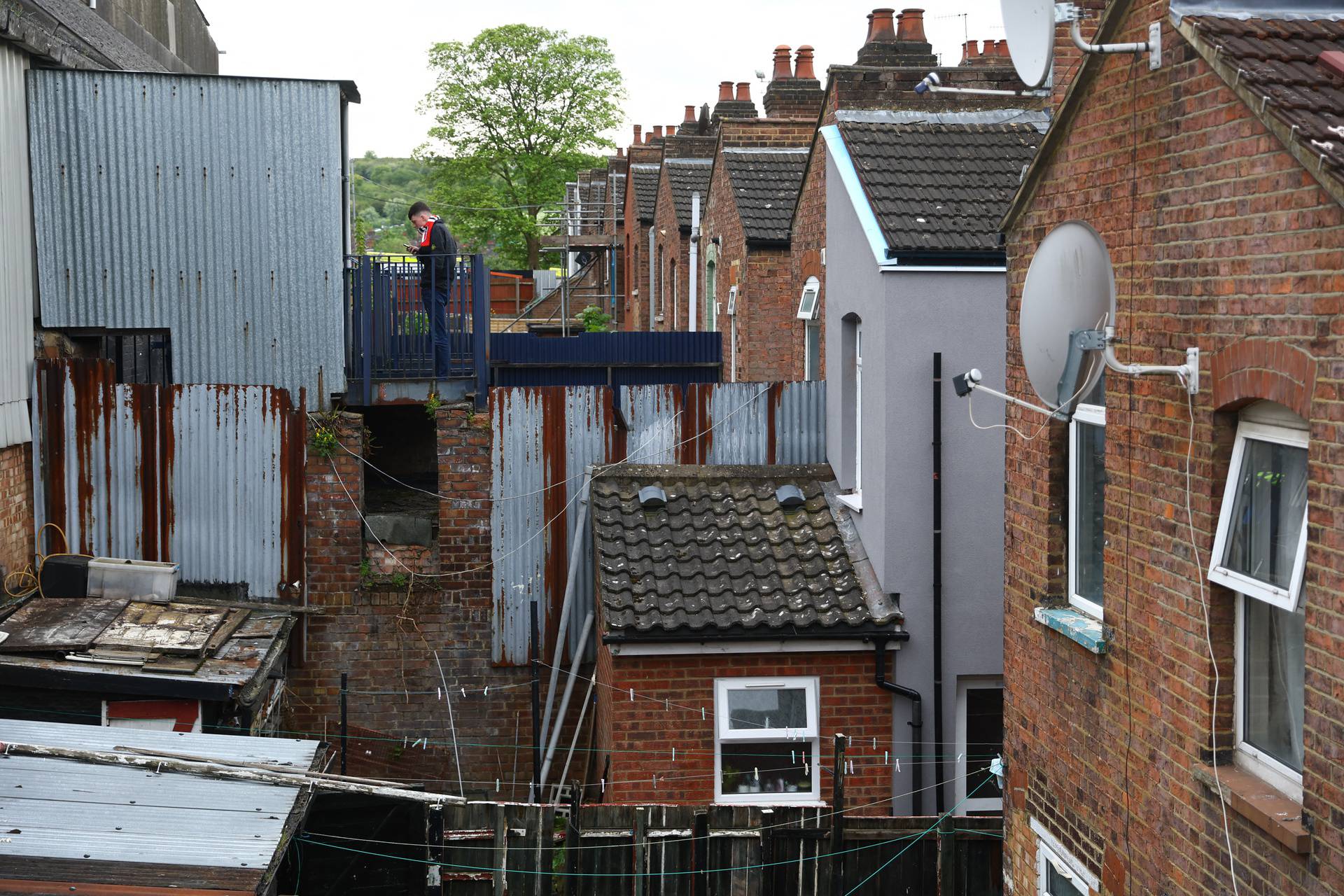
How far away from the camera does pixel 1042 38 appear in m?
5.80

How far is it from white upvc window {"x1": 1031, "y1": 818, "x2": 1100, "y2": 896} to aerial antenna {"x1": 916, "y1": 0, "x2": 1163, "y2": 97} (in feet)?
12.6

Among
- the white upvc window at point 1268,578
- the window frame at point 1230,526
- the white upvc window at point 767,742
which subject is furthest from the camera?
the white upvc window at point 767,742

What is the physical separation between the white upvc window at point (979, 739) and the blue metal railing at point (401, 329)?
222 inches

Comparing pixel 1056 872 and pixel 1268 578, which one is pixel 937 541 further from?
pixel 1268 578

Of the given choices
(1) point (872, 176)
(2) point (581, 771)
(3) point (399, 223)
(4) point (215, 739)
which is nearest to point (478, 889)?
(4) point (215, 739)

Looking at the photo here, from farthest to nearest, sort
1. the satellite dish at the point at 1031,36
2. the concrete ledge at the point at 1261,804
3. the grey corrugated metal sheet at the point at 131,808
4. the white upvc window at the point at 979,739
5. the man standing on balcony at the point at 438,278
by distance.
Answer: the man standing on balcony at the point at 438,278 → the white upvc window at the point at 979,739 → the grey corrugated metal sheet at the point at 131,808 → the satellite dish at the point at 1031,36 → the concrete ledge at the point at 1261,804

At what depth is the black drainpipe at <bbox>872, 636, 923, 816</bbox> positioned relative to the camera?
977cm

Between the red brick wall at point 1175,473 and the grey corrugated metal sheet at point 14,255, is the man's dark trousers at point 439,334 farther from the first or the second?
the red brick wall at point 1175,473

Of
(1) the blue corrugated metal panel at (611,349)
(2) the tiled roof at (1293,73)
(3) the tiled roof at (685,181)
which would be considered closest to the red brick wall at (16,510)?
(1) the blue corrugated metal panel at (611,349)

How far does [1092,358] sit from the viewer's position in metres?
5.69

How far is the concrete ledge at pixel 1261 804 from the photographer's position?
13.9 feet

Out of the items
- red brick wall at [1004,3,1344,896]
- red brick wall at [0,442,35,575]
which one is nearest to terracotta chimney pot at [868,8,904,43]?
red brick wall at [1004,3,1344,896]

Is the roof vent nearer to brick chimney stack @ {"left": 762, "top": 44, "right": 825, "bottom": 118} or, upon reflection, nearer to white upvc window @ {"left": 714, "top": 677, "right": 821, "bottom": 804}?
white upvc window @ {"left": 714, "top": 677, "right": 821, "bottom": 804}

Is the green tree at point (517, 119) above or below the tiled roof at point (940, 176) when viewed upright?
above
